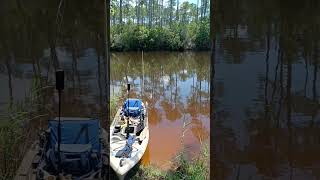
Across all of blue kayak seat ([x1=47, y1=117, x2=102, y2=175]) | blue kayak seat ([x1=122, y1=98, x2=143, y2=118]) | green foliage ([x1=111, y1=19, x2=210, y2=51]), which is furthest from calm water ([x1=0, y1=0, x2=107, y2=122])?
green foliage ([x1=111, y1=19, x2=210, y2=51])

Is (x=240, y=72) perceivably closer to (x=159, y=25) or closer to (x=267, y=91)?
(x=267, y=91)

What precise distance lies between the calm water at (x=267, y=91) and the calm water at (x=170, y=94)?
2.20 metres

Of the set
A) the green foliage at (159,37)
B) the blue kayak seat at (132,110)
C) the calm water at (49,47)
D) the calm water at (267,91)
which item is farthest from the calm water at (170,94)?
the calm water at (49,47)

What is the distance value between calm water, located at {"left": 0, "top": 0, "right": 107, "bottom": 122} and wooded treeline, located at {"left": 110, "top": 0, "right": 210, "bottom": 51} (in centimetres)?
1696

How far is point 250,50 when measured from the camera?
195 inches

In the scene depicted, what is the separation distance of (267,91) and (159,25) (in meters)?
20.2

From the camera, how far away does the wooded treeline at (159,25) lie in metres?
23.3

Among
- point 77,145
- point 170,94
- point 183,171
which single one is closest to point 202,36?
point 170,94

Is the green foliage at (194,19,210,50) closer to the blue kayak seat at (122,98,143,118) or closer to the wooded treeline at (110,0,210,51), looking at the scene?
the wooded treeline at (110,0,210,51)

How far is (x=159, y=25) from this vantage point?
2488 cm

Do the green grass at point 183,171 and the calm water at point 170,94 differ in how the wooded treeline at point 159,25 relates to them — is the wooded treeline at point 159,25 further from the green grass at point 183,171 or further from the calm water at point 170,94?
the green grass at point 183,171

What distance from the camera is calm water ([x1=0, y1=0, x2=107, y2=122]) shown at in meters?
4.94

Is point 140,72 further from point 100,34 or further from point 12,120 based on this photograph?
point 12,120

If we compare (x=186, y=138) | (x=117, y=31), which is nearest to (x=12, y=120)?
(x=186, y=138)
